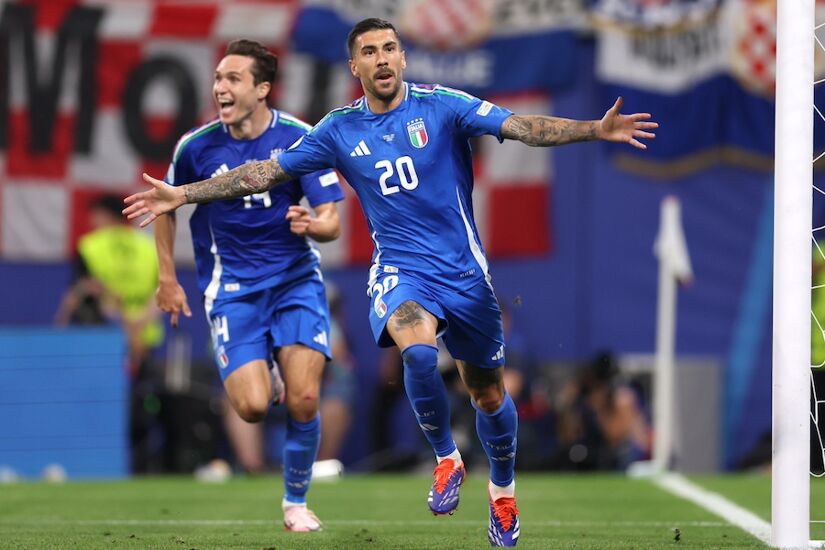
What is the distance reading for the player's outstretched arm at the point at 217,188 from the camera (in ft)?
20.7

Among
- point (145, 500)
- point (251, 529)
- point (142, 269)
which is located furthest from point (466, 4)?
point (251, 529)

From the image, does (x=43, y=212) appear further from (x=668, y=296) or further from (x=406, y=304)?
(x=406, y=304)

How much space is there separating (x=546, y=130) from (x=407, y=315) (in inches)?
37.0

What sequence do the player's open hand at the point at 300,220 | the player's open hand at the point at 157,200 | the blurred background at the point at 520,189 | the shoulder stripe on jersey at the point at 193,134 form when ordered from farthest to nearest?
the blurred background at the point at 520,189 < the shoulder stripe on jersey at the point at 193,134 < the player's open hand at the point at 300,220 < the player's open hand at the point at 157,200

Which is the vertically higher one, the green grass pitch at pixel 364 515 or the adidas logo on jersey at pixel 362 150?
the adidas logo on jersey at pixel 362 150

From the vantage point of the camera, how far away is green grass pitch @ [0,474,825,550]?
6582 mm

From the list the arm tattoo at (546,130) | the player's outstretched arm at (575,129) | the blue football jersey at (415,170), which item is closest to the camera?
the player's outstretched arm at (575,129)

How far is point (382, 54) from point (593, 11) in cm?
813

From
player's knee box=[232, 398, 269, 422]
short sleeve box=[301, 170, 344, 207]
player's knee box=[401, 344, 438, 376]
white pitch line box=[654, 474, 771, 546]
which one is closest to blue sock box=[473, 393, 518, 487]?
player's knee box=[401, 344, 438, 376]

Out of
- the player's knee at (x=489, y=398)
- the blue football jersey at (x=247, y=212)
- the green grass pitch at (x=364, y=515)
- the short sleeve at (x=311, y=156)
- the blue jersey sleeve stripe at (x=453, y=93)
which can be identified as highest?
the blue jersey sleeve stripe at (x=453, y=93)

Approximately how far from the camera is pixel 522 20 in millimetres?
14367

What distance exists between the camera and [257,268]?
25.4ft

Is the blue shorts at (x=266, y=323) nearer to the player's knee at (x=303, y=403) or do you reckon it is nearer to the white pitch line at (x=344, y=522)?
the player's knee at (x=303, y=403)

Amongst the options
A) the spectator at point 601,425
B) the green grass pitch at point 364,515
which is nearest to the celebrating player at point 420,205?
the green grass pitch at point 364,515
